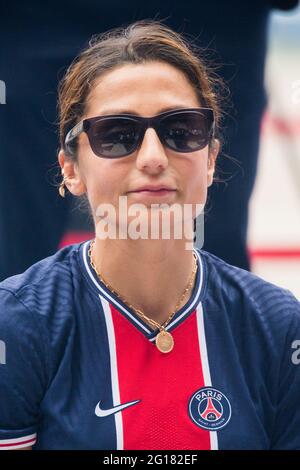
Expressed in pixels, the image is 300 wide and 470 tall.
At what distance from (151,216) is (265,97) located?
87 cm

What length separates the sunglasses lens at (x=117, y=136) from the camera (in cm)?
116

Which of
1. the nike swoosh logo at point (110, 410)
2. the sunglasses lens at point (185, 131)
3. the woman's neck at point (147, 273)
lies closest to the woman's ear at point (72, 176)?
the woman's neck at point (147, 273)

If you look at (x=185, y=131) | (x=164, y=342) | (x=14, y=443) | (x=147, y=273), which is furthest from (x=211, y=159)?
(x=14, y=443)

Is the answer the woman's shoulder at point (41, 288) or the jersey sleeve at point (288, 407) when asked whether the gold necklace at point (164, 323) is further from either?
the jersey sleeve at point (288, 407)

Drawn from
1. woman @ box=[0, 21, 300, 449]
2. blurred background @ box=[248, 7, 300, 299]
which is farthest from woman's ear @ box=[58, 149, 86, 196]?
blurred background @ box=[248, 7, 300, 299]

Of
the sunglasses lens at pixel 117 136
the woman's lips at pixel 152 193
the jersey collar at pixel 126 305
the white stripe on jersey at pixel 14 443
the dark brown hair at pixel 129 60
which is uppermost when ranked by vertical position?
the dark brown hair at pixel 129 60

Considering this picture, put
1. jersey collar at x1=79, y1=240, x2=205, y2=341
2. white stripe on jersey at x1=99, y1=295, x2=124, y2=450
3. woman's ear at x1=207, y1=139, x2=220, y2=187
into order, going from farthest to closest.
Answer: woman's ear at x1=207, y1=139, x2=220, y2=187
jersey collar at x1=79, y1=240, x2=205, y2=341
white stripe on jersey at x1=99, y1=295, x2=124, y2=450

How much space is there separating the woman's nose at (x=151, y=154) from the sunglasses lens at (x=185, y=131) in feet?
0.07

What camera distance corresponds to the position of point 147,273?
126 cm

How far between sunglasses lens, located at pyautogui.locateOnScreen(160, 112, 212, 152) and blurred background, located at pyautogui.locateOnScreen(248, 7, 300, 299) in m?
0.67

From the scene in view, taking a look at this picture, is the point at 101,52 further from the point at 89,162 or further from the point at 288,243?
the point at 288,243

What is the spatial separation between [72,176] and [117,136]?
0.74 feet

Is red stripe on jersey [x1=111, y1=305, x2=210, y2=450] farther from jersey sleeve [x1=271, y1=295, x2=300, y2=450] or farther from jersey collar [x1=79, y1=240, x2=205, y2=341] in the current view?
jersey sleeve [x1=271, y1=295, x2=300, y2=450]

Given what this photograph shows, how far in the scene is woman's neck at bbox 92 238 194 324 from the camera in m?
1.24
